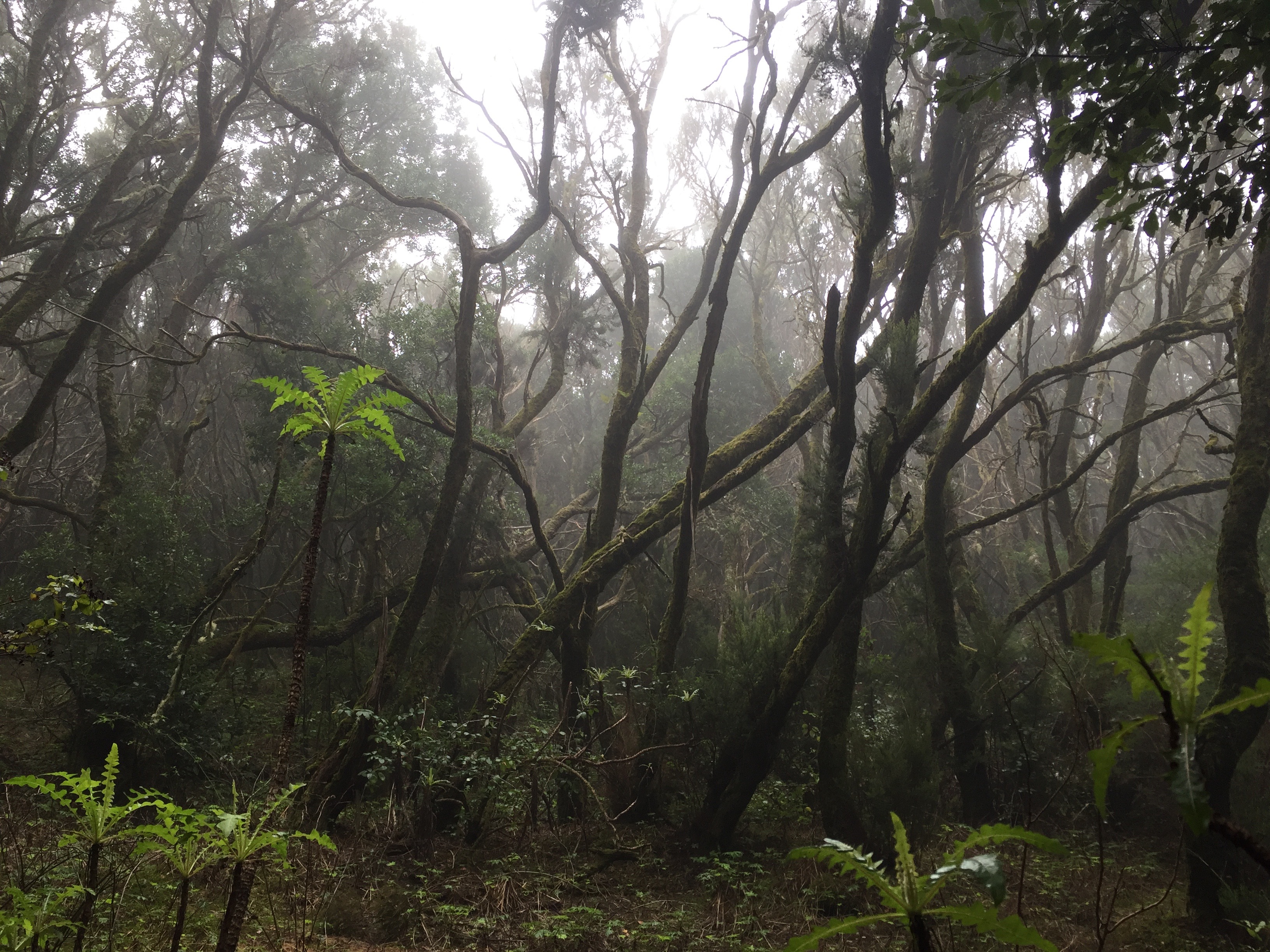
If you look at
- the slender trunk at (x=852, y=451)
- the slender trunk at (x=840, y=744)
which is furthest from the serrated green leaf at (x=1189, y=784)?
the slender trunk at (x=840, y=744)

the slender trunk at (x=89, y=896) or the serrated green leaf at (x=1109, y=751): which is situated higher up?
the serrated green leaf at (x=1109, y=751)

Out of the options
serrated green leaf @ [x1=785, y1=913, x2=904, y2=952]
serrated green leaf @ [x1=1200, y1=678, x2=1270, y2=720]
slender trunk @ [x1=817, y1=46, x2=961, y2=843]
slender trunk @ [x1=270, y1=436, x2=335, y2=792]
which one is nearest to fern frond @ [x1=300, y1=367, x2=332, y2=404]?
slender trunk @ [x1=270, y1=436, x2=335, y2=792]

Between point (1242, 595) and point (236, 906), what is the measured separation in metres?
6.35

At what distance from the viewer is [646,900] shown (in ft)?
17.3

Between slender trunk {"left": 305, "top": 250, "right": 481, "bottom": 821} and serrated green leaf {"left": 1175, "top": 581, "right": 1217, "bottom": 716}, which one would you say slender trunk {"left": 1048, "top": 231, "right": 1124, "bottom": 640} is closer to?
slender trunk {"left": 305, "top": 250, "right": 481, "bottom": 821}

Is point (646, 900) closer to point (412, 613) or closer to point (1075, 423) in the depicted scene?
point (412, 613)

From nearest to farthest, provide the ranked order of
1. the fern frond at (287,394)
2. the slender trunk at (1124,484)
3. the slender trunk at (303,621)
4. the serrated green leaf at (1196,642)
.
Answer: the serrated green leaf at (1196,642) < the slender trunk at (303,621) < the fern frond at (287,394) < the slender trunk at (1124,484)

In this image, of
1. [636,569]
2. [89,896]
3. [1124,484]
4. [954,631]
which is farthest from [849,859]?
[1124,484]

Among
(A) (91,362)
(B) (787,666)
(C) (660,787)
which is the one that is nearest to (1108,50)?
(B) (787,666)

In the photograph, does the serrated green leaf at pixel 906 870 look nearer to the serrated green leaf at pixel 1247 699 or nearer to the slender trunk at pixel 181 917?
the serrated green leaf at pixel 1247 699

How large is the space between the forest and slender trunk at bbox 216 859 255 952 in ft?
0.12

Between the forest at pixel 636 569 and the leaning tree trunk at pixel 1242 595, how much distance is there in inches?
1.2

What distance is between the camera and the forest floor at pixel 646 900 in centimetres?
429

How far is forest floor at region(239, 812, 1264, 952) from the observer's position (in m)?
4.29
